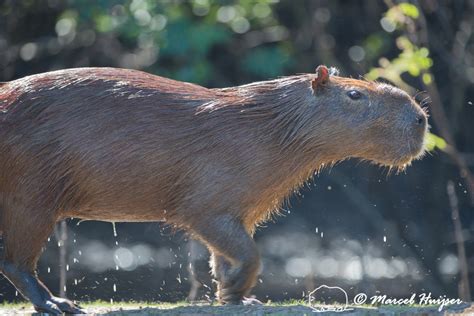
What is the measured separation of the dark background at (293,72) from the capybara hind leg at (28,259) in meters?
3.48

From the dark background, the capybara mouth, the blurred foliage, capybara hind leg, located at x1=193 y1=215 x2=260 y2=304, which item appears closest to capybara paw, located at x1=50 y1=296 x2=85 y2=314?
capybara hind leg, located at x1=193 y1=215 x2=260 y2=304

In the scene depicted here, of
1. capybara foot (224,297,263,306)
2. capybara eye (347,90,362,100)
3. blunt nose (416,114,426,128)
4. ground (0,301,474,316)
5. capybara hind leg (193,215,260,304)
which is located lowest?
ground (0,301,474,316)

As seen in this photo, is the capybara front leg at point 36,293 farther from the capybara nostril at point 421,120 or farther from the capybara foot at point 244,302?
the capybara nostril at point 421,120

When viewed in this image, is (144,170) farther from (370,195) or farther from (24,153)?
(370,195)

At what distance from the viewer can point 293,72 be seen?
10.6 metres

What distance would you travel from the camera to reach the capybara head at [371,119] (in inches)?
250

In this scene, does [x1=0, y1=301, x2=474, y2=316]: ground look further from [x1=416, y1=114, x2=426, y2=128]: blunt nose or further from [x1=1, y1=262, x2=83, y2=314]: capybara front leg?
[x1=416, y1=114, x2=426, y2=128]: blunt nose

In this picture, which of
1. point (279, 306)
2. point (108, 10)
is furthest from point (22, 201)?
point (108, 10)

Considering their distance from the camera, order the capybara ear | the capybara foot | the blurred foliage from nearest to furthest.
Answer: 1. the capybara foot
2. the capybara ear
3. the blurred foliage

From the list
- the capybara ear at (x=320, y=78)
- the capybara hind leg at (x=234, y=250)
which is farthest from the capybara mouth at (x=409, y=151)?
the capybara hind leg at (x=234, y=250)

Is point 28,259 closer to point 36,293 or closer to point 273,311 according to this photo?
A: point 36,293

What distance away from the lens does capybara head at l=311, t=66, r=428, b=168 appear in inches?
250

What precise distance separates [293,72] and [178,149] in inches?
177

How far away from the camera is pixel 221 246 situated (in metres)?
6.06
